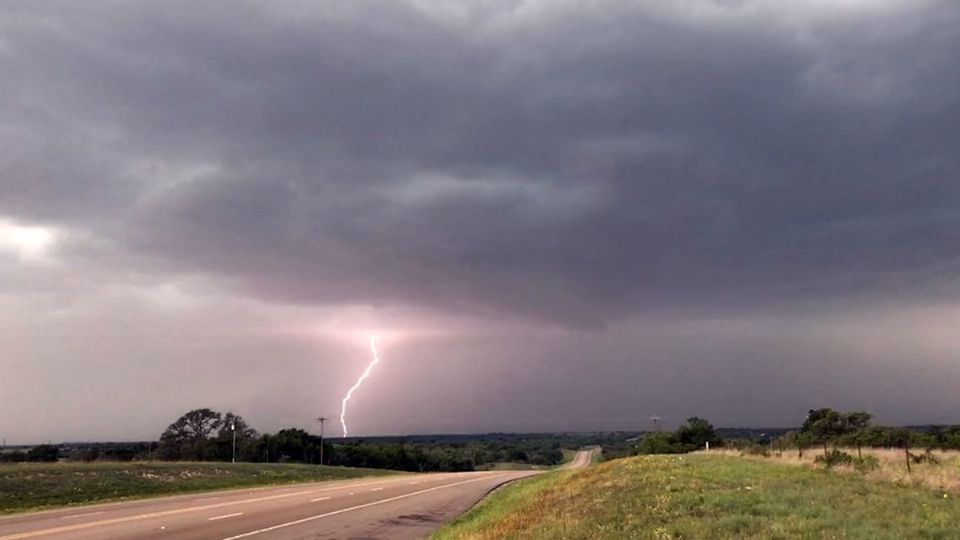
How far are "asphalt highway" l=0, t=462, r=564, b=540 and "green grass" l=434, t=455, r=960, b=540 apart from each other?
10.3 ft

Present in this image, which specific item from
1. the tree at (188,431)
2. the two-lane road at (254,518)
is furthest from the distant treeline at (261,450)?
the two-lane road at (254,518)

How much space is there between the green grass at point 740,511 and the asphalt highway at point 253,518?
3.14 metres

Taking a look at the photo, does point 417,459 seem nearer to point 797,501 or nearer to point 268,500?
point 268,500

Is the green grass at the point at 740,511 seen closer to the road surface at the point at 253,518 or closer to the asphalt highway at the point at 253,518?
the asphalt highway at the point at 253,518

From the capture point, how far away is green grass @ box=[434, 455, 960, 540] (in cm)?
1444

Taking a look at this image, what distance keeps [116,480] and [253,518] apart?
954 inches

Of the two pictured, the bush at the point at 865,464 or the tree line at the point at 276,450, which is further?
the tree line at the point at 276,450

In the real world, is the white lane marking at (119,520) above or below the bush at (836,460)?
below

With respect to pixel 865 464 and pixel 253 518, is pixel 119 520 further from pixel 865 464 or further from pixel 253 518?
pixel 865 464

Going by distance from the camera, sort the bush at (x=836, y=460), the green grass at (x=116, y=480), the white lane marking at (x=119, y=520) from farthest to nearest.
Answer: the green grass at (x=116, y=480), the bush at (x=836, y=460), the white lane marking at (x=119, y=520)

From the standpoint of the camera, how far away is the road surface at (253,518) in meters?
23.8

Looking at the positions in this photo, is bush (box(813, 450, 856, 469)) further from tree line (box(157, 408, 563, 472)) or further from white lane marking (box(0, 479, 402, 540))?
tree line (box(157, 408, 563, 472))

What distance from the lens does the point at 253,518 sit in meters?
28.8

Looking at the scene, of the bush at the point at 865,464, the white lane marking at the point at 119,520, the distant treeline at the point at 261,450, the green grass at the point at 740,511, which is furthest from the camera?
the distant treeline at the point at 261,450
